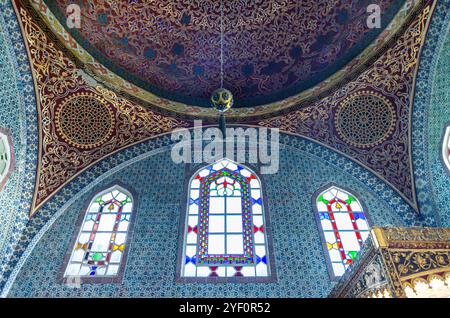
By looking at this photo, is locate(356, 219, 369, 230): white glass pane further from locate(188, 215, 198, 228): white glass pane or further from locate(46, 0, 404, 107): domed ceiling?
locate(46, 0, 404, 107): domed ceiling

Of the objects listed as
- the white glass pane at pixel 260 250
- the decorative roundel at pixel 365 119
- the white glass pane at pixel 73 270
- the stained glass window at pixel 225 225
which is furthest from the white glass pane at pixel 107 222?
the decorative roundel at pixel 365 119

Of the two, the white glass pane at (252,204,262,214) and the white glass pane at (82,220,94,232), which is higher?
the white glass pane at (252,204,262,214)

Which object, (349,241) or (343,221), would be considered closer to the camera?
(349,241)

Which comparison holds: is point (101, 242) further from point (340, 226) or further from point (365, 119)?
point (365, 119)

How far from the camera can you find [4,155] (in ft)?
22.3

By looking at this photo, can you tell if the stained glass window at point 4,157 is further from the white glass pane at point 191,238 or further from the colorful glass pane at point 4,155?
the white glass pane at point 191,238

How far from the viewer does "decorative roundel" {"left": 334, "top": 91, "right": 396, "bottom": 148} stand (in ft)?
25.8

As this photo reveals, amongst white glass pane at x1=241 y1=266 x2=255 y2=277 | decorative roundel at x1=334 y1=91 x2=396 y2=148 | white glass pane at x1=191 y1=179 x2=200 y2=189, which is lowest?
white glass pane at x1=241 y1=266 x2=255 y2=277

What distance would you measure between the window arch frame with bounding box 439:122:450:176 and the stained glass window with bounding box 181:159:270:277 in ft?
10.6

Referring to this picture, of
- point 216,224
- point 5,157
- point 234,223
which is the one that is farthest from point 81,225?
point 234,223

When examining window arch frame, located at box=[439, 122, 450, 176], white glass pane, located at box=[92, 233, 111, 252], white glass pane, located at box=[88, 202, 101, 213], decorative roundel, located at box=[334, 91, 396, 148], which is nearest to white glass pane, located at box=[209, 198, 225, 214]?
white glass pane, located at box=[92, 233, 111, 252]

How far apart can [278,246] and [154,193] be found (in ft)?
8.66

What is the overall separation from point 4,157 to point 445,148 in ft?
25.0
